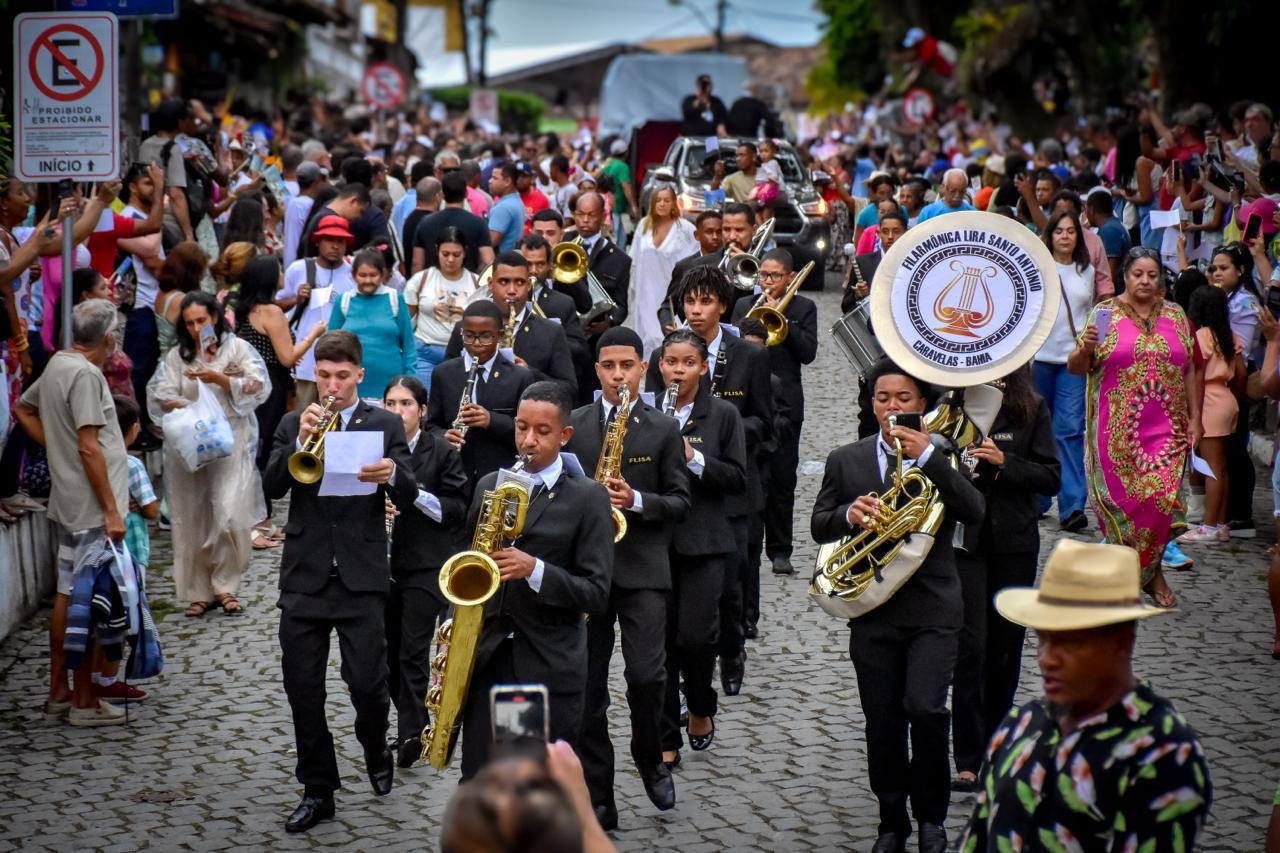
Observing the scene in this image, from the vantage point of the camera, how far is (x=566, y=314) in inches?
439

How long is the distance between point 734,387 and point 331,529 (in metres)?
2.39

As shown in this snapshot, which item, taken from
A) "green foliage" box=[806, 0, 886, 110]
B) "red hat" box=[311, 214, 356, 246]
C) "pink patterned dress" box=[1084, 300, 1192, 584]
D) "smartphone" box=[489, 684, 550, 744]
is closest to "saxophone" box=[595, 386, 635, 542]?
"smartphone" box=[489, 684, 550, 744]

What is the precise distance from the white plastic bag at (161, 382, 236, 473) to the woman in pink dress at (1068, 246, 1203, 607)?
4858mm

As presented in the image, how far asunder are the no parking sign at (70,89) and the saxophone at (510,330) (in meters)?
2.37

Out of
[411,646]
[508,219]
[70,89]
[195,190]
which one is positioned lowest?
[411,646]

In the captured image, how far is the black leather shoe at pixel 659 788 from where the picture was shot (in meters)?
7.25

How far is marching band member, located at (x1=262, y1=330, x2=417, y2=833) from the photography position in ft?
23.3

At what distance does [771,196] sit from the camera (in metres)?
16.8

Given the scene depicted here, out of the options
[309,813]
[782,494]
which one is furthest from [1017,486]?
[782,494]

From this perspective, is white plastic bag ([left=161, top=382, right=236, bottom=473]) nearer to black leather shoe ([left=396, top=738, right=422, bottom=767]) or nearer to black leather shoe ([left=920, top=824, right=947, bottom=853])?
black leather shoe ([left=396, top=738, right=422, bottom=767])

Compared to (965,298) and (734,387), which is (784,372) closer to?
(734,387)

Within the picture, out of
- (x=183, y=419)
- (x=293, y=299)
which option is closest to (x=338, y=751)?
(x=183, y=419)

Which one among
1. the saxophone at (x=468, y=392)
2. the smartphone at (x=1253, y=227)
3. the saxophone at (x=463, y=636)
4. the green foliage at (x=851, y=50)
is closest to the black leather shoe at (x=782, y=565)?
the saxophone at (x=468, y=392)

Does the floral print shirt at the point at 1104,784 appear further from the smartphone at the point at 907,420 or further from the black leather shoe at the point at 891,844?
the smartphone at the point at 907,420
